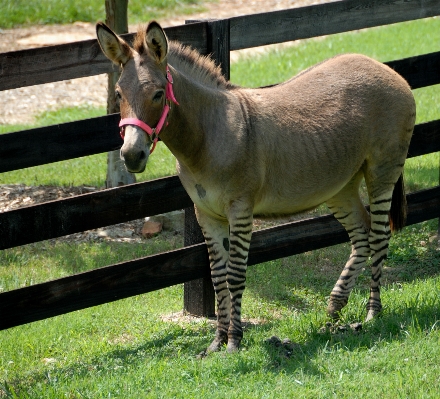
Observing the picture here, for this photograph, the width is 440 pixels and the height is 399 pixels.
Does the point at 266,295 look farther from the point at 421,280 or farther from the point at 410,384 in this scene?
the point at 410,384

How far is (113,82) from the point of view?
31.1 ft

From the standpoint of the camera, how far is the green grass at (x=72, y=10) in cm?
1941

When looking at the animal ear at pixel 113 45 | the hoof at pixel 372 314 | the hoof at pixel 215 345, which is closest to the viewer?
the animal ear at pixel 113 45

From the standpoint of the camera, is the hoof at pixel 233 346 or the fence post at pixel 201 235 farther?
the fence post at pixel 201 235

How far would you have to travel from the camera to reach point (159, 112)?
5160 mm

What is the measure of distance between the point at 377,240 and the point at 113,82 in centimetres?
442

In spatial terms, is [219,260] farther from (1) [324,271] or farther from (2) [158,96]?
(1) [324,271]

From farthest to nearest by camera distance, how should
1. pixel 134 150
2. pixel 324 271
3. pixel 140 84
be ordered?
pixel 324 271 < pixel 140 84 < pixel 134 150

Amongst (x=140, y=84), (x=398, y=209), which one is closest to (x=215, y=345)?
(x=140, y=84)

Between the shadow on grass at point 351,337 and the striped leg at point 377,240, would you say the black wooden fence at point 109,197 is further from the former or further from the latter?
the shadow on grass at point 351,337

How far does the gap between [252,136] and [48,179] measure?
579cm

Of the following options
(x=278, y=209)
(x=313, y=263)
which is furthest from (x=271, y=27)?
(x=313, y=263)

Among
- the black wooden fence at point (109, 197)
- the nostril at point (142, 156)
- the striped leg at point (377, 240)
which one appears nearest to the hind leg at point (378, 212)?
the striped leg at point (377, 240)

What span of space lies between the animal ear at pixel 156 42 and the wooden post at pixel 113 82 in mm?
4021
